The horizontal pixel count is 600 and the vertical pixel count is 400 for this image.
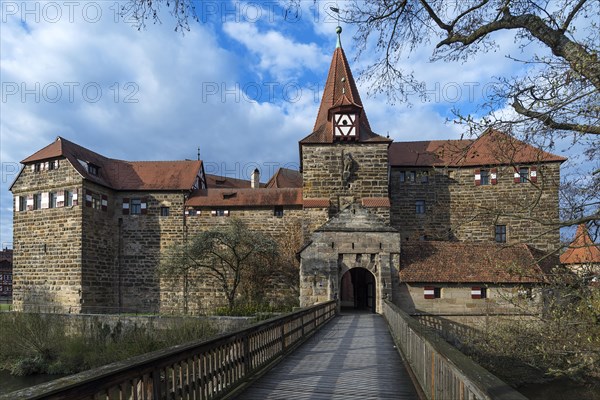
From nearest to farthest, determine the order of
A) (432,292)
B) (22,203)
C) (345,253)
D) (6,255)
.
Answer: (432,292), (345,253), (22,203), (6,255)

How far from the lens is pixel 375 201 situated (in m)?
26.3

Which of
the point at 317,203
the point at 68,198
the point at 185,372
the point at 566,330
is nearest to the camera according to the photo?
the point at 185,372

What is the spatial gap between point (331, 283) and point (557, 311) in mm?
13812

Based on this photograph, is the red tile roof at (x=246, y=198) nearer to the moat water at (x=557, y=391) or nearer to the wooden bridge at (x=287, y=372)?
the moat water at (x=557, y=391)

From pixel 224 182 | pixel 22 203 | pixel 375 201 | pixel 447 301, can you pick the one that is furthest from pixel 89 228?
pixel 447 301

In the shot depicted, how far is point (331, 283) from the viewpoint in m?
21.1

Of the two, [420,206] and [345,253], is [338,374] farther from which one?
[420,206]

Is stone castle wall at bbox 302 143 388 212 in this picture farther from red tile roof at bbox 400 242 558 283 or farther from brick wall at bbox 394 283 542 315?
brick wall at bbox 394 283 542 315

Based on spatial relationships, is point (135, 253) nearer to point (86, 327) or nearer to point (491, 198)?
point (86, 327)

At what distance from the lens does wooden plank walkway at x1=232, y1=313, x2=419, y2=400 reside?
19.2 feet

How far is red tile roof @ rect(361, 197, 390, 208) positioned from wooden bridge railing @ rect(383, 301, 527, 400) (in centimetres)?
1970

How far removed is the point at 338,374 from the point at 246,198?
73.6 ft

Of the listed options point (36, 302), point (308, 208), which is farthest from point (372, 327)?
point (36, 302)

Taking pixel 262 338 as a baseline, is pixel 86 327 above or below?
below
